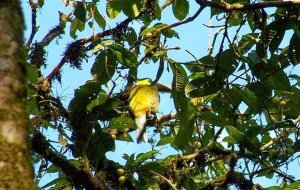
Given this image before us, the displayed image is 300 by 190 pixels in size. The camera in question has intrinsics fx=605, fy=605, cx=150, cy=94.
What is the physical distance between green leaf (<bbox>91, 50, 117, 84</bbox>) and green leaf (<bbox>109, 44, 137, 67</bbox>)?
0.03 metres

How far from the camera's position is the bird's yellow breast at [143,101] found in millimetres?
2314

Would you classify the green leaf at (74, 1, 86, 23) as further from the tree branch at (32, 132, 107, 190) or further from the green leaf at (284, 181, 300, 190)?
the green leaf at (284, 181, 300, 190)

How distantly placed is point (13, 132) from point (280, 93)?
6.11 feet

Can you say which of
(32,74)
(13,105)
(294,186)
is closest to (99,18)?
(32,74)

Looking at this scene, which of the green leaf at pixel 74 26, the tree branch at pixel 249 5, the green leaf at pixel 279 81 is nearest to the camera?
the tree branch at pixel 249 5

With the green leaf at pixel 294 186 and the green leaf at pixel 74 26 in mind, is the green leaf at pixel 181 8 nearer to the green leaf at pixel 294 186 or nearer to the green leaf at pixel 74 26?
the green leaf at pixel 74 26

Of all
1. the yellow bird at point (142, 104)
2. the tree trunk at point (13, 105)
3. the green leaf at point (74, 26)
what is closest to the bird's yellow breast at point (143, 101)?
the yellow bird at point (142, 104)

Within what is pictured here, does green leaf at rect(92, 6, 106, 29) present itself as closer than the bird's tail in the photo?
No

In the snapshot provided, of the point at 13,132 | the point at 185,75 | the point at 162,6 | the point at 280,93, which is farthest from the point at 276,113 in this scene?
the point at 13,132

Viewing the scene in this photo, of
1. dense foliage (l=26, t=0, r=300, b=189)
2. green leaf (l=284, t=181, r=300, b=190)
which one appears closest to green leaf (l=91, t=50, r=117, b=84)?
dense foliage (l=26, t=0, r=300, b=189)

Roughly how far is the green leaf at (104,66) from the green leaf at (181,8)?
0.51 meters

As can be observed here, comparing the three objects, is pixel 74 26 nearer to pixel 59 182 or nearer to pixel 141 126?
pixel 59 182

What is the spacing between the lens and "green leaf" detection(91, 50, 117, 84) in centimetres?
251

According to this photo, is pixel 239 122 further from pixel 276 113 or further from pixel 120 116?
pixel 120 116
